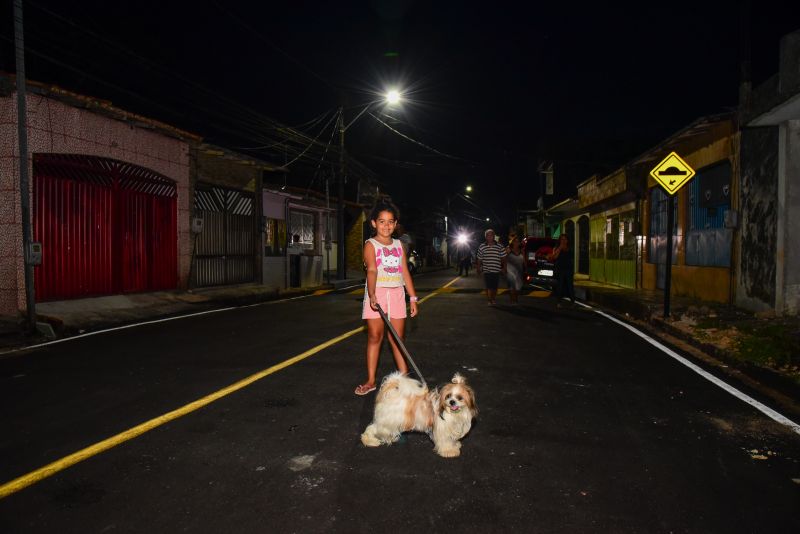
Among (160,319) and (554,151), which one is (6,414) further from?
(554,151)

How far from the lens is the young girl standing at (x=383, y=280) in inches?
212

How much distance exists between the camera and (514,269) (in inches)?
591

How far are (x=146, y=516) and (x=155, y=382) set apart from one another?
327 cm

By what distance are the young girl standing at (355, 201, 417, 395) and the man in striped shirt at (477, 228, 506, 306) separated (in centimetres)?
895

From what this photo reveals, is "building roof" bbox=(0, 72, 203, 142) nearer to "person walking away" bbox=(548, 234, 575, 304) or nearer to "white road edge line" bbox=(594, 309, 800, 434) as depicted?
"person walking away" bbox=(548, 234, 575, 304)

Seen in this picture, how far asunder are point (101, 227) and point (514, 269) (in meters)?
10.7

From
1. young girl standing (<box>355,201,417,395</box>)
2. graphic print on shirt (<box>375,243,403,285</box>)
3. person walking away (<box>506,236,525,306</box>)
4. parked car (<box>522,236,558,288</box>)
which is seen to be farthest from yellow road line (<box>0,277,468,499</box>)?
parked car (<box>522,236,558,288</box>)

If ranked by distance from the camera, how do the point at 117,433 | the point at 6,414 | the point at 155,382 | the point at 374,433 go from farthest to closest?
1. the point at 155,382
2. the point at 6,414
3. the point at 117,433
4. the point at 374,433

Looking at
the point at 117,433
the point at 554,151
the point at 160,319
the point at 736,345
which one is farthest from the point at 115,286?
the point at 554,151

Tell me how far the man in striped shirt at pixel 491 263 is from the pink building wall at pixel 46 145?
31.4 ft

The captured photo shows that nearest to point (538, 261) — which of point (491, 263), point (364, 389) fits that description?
point (491, 263)

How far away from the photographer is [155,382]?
613 centimetres

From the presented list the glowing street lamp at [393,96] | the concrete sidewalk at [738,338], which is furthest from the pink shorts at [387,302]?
the glowing street lamp at [393,96]

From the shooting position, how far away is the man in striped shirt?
14.4m
